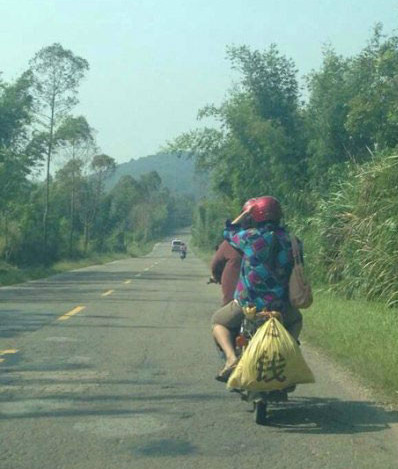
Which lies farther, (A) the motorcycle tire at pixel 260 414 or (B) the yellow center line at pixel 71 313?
(B) the yellow center line at pixel 71 313

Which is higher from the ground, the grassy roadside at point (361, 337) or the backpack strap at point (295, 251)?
the backpack strap at point (295, 251)

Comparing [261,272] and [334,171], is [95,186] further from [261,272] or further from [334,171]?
[261,272]

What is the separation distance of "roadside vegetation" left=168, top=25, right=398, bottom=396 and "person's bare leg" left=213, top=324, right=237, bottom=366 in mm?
1924

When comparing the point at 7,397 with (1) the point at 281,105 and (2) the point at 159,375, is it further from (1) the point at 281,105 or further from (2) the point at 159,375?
(1) the point at 281,105

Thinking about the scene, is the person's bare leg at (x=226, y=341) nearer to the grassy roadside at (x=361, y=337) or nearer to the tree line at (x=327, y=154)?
the grassy roadside at (x=361, y=337)

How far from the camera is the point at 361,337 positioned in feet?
35.5

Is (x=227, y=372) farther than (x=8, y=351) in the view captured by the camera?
No

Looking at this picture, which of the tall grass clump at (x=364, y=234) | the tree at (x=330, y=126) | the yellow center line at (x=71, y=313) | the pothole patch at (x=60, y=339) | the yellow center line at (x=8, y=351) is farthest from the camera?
the tree at (x=330, y=126)

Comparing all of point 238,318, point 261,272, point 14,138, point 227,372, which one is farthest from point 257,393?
point 14,138

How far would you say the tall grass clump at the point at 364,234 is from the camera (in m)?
15.2

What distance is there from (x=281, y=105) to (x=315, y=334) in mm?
16235

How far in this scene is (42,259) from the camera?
46.6 meters

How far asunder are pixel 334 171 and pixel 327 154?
1.75 meters

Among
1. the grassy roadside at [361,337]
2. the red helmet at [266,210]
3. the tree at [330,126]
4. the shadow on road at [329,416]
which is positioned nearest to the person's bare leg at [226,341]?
the shadow on road at [329,416]
